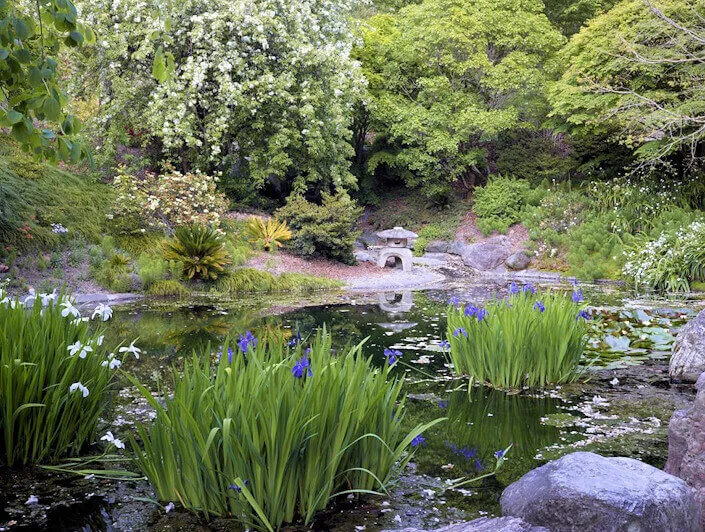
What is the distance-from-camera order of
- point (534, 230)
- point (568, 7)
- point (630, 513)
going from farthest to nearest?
1. point (568, 7)
2. point (534, 230)
3. point (630, 513)

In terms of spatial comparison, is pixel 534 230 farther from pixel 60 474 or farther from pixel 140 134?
pixel 60 474

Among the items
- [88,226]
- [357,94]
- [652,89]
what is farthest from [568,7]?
[88,226]

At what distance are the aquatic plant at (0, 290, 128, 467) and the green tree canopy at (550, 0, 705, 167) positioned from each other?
1203cm

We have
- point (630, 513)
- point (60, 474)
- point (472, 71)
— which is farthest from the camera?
point (472, 71)

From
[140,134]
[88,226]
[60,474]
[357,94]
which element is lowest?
[60,474]

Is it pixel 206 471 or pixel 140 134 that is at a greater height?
pixel 140 134

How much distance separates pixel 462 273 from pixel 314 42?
7.37 meters

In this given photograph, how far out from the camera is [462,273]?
52.7ft

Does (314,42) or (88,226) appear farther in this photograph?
(314,42)

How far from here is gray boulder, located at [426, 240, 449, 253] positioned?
19.2 m

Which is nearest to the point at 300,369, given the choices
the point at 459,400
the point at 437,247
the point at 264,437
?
the point at 264,437

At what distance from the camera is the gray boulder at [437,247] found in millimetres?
19219

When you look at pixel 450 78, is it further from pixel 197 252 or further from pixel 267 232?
pixel 197 252

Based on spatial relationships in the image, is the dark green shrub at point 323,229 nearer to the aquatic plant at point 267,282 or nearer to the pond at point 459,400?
the aquatic plant at point 267,282
